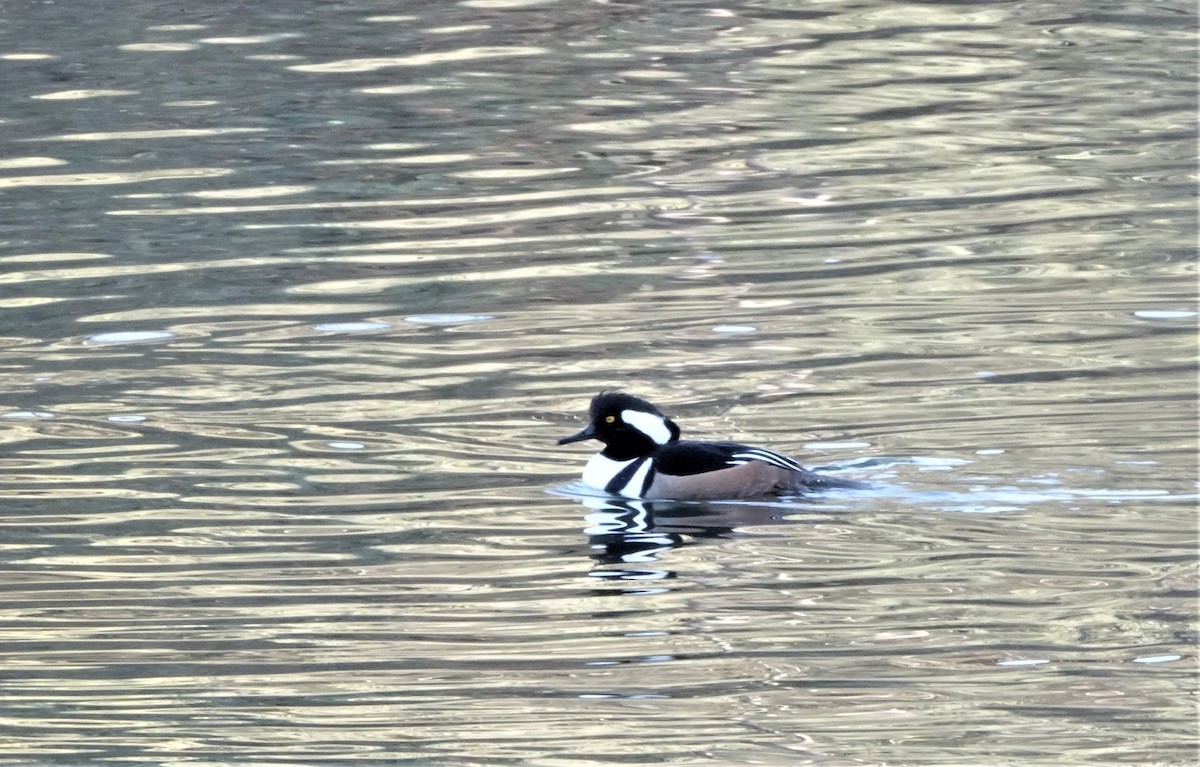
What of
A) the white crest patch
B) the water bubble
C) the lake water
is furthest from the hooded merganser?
the water bubble

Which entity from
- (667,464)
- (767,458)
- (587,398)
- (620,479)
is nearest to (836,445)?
(767,458)

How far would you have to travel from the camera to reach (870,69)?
22609 mm

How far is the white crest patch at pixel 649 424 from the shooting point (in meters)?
11.1

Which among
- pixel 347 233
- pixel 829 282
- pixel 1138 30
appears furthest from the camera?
pixel 1138 30

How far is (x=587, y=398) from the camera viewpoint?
1225 centimetres

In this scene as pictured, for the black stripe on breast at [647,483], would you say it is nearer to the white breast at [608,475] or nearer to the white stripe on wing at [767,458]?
the white breast at [608,475]

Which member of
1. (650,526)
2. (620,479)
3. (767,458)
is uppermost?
(767,458)

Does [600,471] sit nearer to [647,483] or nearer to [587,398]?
[647,483]

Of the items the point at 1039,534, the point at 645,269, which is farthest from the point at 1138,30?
the point at 1039,534

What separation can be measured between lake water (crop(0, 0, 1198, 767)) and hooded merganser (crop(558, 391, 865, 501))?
18cm

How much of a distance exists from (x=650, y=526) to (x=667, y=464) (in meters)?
0.43

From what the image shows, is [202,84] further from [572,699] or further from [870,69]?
[572,699]

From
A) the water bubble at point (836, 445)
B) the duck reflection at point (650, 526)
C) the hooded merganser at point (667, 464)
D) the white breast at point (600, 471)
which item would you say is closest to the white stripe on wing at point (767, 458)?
the hooded merganser at point (667, 464)

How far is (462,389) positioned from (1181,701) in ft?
18.3
